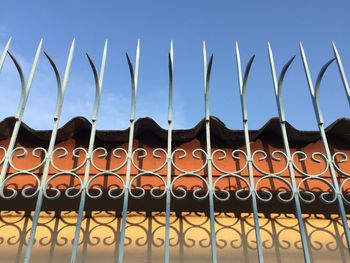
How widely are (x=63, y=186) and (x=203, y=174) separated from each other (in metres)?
0.87

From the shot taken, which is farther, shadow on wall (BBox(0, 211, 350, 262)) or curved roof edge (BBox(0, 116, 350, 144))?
curved roof edge (BBox(0, 116, 350, 144))

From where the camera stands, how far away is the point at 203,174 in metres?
2.42

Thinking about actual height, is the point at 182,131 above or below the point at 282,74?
below

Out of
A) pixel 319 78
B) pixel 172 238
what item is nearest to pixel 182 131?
pixel 172 238

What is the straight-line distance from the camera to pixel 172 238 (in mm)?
2467

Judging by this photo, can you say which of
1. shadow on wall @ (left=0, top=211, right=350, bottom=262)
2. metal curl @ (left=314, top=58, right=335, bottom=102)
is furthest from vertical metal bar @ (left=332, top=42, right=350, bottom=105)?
shadow on wall @ (left=0, top=211, right=350, bottom=262)

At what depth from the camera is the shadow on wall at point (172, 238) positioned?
7.93ft

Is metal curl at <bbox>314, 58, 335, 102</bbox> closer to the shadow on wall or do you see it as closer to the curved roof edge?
the curved roof edge

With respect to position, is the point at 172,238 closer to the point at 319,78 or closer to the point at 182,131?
the point at 182,131

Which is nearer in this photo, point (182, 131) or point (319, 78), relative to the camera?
point (319, 78)

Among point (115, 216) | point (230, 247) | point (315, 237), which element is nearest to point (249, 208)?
point (230, 247)

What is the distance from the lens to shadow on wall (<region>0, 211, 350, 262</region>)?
7.93ft

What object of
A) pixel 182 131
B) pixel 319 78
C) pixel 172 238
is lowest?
pixel 172 238

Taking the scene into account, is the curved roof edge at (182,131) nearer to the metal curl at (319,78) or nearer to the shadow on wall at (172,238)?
the metal curl at (319,78)
